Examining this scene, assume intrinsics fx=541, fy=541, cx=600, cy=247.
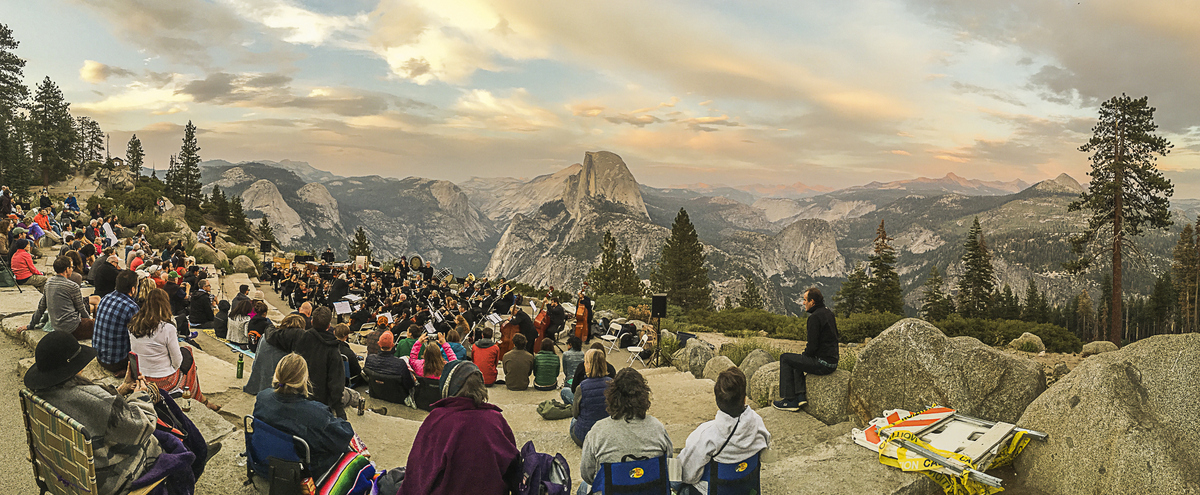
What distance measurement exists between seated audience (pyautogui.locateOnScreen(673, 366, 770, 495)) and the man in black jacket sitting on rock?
2997 mm

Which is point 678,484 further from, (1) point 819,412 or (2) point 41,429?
(2) point 41,429

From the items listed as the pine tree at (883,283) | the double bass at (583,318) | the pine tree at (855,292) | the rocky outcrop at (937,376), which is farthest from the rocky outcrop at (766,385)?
the pine tree at (855,292)

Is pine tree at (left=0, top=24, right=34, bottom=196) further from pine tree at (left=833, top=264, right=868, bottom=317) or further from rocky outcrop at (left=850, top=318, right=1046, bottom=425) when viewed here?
pine tree at (left=833, top=264, right=868, bottom=317)

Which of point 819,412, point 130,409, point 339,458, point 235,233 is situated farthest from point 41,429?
point 235,233

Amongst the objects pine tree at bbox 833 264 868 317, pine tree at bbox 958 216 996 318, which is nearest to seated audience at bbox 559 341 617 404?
pine tree at bbox 833 264 868 317

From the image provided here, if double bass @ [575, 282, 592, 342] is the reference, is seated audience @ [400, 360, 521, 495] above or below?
above

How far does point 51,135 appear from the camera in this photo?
47.9 metres

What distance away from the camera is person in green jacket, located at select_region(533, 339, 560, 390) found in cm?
951

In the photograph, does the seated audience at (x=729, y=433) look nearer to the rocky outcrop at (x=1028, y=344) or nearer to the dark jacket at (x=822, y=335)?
the dark jacket at (x=822, y=335)

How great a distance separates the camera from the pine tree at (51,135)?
47.7 m

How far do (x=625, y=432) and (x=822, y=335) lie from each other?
3860 millimetres

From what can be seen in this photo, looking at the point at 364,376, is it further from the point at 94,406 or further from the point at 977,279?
the point at 977,279

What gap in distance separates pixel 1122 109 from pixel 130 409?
29710 millimetres

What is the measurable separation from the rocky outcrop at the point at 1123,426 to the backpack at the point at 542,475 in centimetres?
430
